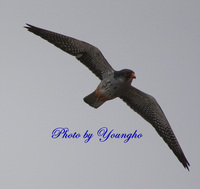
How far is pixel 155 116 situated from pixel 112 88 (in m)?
2.14

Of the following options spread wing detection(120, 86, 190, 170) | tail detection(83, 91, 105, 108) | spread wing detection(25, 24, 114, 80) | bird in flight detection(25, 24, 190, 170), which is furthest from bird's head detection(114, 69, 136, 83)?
spread wing detection(120, 86, 190, 170)

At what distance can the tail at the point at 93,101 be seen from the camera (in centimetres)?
1176

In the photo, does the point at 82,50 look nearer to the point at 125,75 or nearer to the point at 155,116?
the point at 125,75

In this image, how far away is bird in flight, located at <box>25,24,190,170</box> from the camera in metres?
11.2

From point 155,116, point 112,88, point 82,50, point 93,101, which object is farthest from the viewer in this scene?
point 155,116

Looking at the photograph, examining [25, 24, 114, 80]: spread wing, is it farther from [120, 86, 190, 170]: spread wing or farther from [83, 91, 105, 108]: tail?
[120, 86, 190, 170]: spread wing

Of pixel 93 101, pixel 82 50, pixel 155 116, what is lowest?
pixel 93 101

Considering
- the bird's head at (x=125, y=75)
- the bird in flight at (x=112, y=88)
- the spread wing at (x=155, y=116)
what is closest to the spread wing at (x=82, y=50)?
the bird in flight at (x=112, y=88)

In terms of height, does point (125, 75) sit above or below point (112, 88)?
above

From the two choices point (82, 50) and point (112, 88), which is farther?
point (82, 50)

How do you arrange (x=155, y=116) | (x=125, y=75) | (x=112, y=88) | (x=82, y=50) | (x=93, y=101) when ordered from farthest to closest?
(x=155, y=116) → (x=93, y=101) → (x=82, y=50) → (x=112, y=88) → (x=125, y=75)

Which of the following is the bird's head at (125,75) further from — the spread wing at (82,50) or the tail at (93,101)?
the tail at (93,101)

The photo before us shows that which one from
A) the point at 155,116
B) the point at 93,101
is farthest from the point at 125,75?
the point at 155,116

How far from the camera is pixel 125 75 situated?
35.8ft
